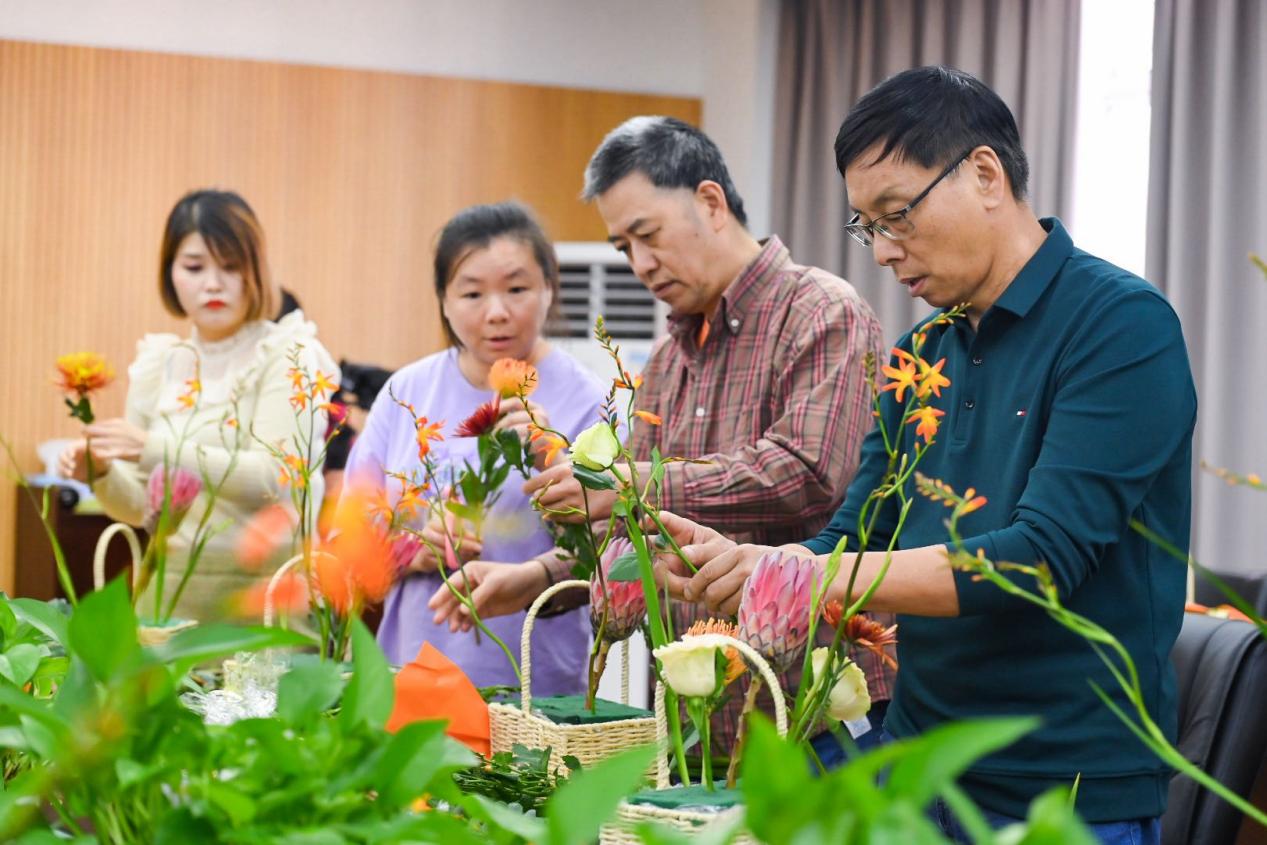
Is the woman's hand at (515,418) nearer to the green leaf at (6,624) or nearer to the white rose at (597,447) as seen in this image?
the white rose at (597,447)

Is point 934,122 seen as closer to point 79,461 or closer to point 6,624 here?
point 6,624

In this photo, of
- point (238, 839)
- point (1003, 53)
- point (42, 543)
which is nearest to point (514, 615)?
point (238, 839)

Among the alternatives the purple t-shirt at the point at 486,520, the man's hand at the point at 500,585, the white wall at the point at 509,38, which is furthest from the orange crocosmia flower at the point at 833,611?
the white wall at the point at 509,38

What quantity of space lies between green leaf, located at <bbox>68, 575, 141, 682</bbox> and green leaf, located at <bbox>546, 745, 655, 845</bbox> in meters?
0.23

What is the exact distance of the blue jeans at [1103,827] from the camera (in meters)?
1.28

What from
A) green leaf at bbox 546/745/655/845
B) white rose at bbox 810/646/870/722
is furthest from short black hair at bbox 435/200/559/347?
green leaf at bbox 546/745/655/845

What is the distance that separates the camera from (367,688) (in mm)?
732

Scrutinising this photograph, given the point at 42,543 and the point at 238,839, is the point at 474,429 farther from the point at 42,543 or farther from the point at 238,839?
the point at 42,543

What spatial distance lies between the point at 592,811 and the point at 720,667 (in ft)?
1.34

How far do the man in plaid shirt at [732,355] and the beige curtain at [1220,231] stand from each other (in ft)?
6.90

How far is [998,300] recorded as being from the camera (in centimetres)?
138

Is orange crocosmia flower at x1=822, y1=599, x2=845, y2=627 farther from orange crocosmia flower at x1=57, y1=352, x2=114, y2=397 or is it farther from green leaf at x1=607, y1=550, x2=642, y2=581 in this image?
orange crocosmia flower at x1=57, y1=352, x2=114, y2=397

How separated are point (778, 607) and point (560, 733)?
0.32 metres

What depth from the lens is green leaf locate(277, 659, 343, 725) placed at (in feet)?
2.40
